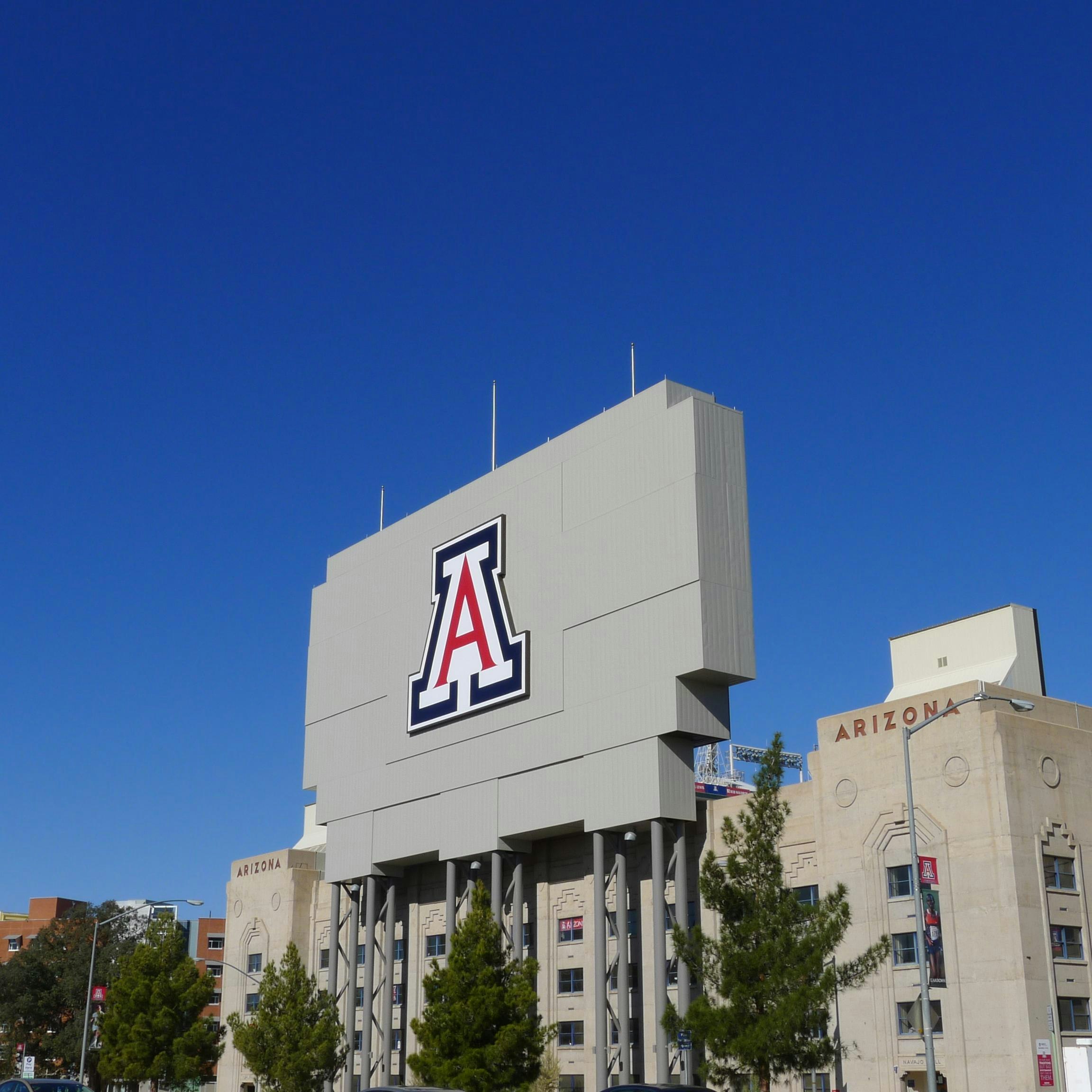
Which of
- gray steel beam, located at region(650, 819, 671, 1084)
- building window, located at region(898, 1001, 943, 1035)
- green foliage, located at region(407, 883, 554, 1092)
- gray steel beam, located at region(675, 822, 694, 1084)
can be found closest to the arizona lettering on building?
gray steel beam, located at region(675, 822, 694, 1084)

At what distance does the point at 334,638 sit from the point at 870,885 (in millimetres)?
33703

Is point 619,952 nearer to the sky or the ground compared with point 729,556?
nearer to the ground

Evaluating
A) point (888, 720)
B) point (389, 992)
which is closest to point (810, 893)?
point (888, 720)

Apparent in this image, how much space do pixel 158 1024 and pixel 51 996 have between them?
36974 mm

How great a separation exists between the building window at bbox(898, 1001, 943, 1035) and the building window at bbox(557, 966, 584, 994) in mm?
14653

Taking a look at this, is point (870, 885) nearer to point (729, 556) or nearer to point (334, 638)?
point (729, 556)

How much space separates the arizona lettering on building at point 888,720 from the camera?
45.4m

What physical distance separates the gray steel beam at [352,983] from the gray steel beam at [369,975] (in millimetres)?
358

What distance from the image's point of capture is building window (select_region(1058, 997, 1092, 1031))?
41.7 meters

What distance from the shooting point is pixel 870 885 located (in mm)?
45719

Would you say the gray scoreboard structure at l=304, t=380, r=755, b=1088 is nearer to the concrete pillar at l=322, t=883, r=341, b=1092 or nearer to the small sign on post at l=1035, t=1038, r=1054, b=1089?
the concrete pillar at l=322, t=883, r=341, b=1092

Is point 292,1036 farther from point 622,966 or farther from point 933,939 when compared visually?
point 933,939

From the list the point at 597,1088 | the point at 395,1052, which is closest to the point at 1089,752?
the point at 597,1088

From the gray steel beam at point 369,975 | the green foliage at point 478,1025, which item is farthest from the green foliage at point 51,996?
the green foliage at point 478,1025
